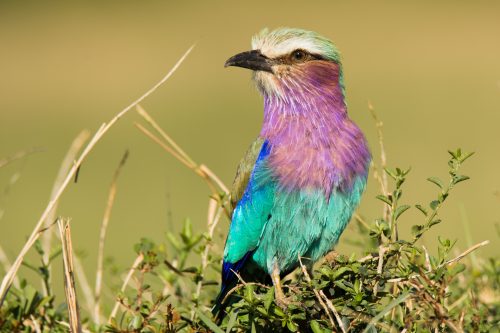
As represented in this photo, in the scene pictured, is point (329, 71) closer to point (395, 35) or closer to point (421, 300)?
point (421, 300)

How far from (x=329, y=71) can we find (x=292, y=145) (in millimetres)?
424

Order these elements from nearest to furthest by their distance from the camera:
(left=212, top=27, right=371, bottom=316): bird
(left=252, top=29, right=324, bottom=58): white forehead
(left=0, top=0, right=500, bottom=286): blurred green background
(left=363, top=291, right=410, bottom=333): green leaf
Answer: (left=363, top=291, right=410, bottom=333): green leaf
(left=212, top=27, right=371, bottom=316): bird
(left=252, top=29, right=324, bottom=58): white forehead
(left=0, top=0, right=500, bottom=286): blurred green background

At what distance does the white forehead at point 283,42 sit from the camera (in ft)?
14.0

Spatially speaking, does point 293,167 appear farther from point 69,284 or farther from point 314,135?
point 69,284

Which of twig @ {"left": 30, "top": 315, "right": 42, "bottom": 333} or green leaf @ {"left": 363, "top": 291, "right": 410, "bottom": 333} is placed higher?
green leaf @ {"left": 363, "top": 291, "right": 410, "bottom": 333}

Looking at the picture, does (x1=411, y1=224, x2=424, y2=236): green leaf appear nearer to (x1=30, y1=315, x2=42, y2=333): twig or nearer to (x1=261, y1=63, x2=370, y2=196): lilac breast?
(x1=261, y1=63, x2=370, y2=196): lilac breast

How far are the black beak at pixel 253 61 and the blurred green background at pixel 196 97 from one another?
71 cm

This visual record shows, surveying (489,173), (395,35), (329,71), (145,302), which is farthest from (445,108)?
(145,302)

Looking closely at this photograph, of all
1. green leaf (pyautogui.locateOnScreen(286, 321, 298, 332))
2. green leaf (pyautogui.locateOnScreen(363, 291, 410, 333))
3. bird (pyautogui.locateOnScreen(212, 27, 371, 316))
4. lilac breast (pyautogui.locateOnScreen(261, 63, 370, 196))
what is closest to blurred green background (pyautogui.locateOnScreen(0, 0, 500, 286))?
bird (pyautogui.locateOnScreen(212, 27, 371, 316))

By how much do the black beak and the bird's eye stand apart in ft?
0.35

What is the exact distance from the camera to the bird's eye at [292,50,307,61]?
430 cm

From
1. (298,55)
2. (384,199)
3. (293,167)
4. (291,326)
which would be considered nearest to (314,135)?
(293,167)

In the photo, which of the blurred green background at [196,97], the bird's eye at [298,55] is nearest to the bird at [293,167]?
the bird's eye at [298,55]

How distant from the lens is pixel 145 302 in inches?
144
